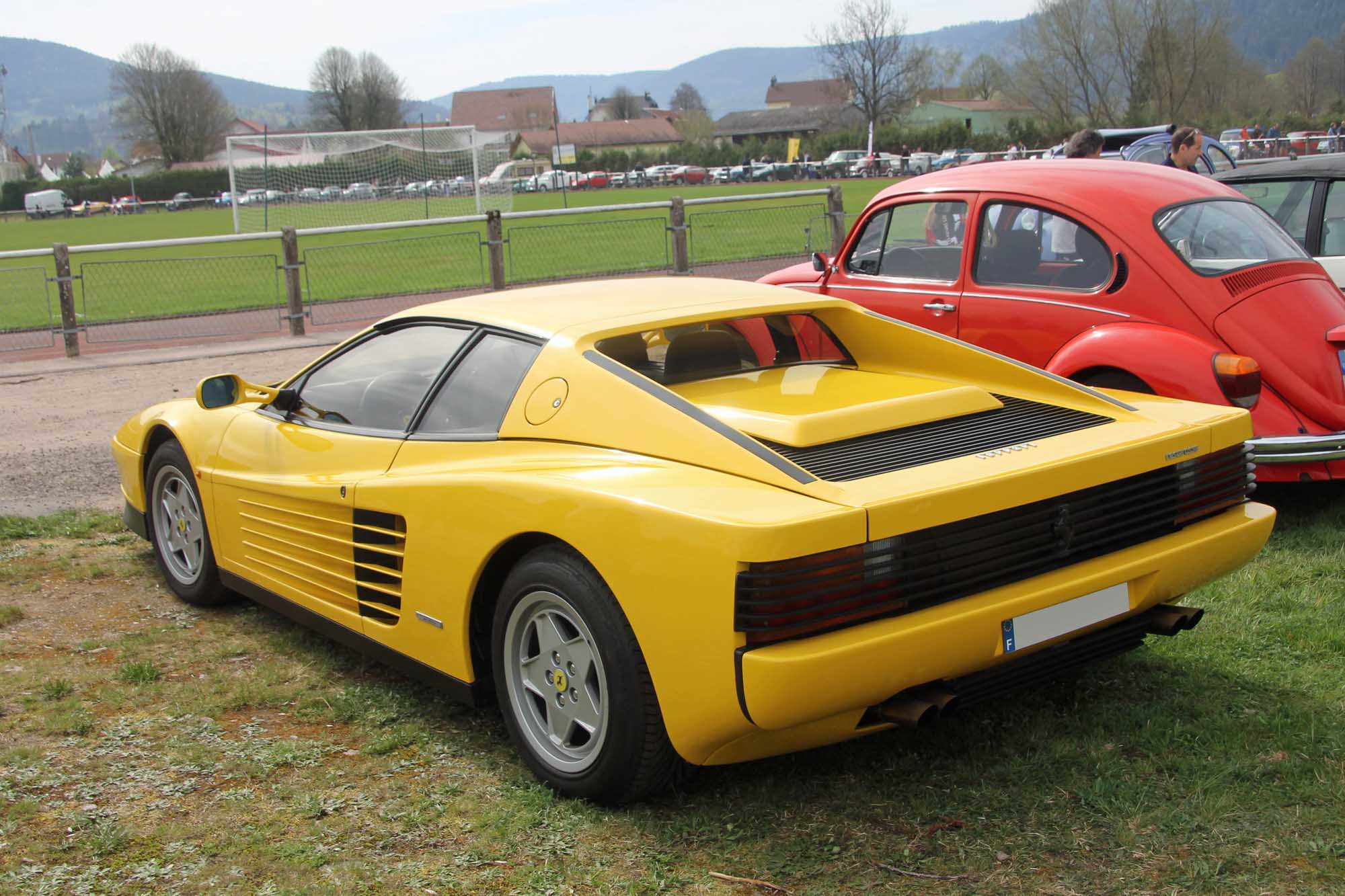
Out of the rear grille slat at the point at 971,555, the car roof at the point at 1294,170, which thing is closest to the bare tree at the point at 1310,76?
the car roof at the point at 1294,170

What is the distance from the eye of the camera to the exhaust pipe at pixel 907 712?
2.96 m

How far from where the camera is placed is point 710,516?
2803 millimetres

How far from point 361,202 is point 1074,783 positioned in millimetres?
35103

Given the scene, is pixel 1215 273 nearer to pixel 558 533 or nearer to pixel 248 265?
pixel 558 533

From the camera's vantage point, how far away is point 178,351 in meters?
13.5

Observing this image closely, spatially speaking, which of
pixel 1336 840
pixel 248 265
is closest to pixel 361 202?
pixel 248 265

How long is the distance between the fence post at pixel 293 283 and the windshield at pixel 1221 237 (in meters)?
10.9

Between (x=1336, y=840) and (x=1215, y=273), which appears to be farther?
(x=1215, y=273)

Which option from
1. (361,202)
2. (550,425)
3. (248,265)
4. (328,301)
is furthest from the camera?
(361,202)

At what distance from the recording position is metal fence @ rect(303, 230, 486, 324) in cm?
1530

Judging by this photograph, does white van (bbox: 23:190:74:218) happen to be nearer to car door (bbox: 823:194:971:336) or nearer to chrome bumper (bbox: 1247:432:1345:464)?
car door (bbox: 823:194:971:336)

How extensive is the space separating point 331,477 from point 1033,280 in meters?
3.76

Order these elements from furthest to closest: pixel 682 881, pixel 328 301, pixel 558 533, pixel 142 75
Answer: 1. pixel 142 75
2. pixel 328 301
3. pixel 558 533
4. pixel 682 881

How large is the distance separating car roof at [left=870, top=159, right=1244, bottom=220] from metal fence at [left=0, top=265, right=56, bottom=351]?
1129cm
